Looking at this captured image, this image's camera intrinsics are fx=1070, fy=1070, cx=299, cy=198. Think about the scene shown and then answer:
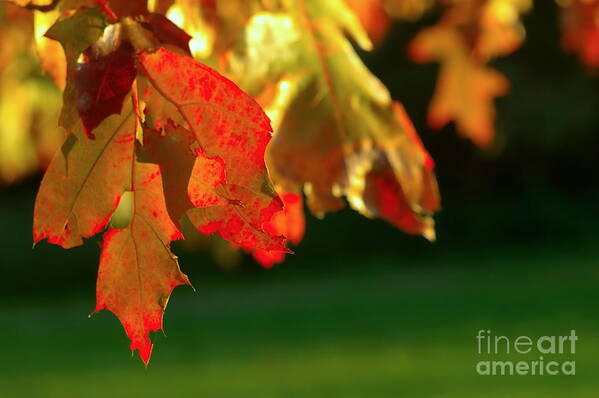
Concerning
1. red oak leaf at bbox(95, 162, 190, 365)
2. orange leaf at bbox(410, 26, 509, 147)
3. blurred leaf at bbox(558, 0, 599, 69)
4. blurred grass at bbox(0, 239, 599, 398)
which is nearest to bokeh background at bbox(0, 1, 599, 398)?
blurred grass at bbox(0, 239, 599, 398)

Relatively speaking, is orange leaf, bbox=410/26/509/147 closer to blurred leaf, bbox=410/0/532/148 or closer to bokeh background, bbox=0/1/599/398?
blurred leaf, bbox=410/0/532/148

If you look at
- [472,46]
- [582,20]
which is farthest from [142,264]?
[472,46]

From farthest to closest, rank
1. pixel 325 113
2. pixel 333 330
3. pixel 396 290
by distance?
pixel 396 290, pixel 333 330, pixel 325 113

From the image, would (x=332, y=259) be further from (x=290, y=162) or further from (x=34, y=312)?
(x=290, y=162)

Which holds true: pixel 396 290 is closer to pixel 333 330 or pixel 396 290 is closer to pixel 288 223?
pixel 333 330

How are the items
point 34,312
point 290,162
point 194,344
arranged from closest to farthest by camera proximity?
point 290,162, point 194,344, point 34,312

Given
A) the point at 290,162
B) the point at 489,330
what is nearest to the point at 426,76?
the point at 489,330

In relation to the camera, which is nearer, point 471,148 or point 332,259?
point 332,259
